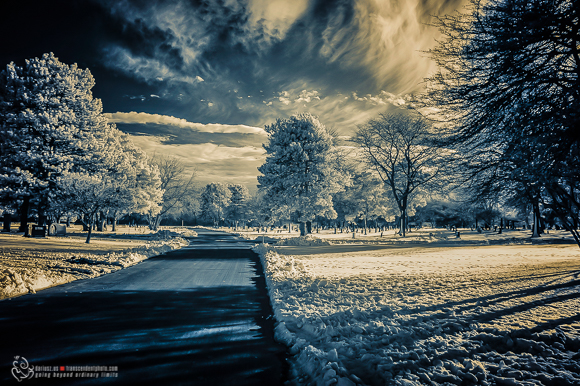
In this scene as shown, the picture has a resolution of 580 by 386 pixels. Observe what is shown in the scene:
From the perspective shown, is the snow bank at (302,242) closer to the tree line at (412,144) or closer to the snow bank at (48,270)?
the tree line at (412,144)

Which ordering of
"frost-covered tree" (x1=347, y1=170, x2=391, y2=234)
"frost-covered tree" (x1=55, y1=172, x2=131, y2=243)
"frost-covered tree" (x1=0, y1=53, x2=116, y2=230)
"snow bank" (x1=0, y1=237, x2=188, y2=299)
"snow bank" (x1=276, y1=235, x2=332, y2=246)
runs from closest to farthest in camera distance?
"snow bank" (x1=0, y1=237, x2=188, y2=299) < "frost-covered tree" (x1=55, y1=172, x2=131, y2=243) < "frost-covered tree" (x1=0, y1=53, x2=116, y2=230) < "snow bank" (x1=276, y1=235, x2=332, y2=246) < "frost-covered tree" (x1=347, y1=170, x2=391, y2=234)

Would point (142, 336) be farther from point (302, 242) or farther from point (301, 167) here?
point (301, 167)

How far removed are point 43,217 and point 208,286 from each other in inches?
1088

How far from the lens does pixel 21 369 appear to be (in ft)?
12.0

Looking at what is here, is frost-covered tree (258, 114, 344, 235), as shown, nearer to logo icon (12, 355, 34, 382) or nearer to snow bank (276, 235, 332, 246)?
snow bank (276, 235, 332, 246)

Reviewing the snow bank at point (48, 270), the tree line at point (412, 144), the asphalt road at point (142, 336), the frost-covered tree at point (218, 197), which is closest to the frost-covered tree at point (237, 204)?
the frost-covered tree at point (218, 197)

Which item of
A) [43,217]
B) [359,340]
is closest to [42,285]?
[359,340]

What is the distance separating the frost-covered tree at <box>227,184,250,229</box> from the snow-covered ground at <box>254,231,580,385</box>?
280 ft

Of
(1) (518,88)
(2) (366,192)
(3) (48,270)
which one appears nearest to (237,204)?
(2) (366,192)

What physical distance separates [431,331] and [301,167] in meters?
25.0

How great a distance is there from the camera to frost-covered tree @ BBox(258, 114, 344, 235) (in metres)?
29.0

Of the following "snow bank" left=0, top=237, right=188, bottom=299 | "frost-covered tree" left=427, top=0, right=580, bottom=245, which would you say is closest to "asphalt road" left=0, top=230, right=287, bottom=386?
"snow bank" left=0, top=237, right=188, bottom=299

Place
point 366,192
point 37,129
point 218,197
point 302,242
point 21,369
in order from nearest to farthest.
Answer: point 21,369
point 37,129
point 302,242
point 366,192
point 218,197

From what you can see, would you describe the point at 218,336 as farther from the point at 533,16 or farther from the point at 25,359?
the point at 533,16
